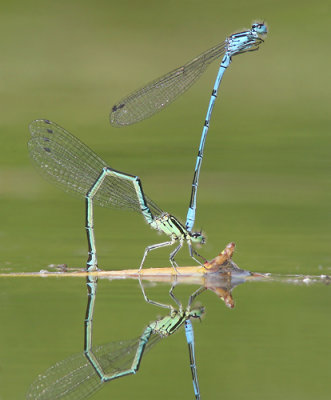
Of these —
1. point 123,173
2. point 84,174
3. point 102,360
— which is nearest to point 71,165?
point 84,174

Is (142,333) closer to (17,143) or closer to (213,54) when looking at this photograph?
(213,54)

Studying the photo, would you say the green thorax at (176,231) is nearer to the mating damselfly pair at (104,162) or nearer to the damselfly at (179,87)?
the mating damselfly pair at (104,162)

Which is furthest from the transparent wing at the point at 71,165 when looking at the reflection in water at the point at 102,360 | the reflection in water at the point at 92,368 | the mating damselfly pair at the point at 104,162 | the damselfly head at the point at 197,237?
the reflection in water at the point at 92,368

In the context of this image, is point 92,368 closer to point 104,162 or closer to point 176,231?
point 176,231

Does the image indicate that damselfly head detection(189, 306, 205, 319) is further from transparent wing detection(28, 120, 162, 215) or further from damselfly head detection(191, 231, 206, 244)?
transparent wing detection(28, 120, 162, 215)

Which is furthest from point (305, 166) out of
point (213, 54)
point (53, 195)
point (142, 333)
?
point (142, 333)
